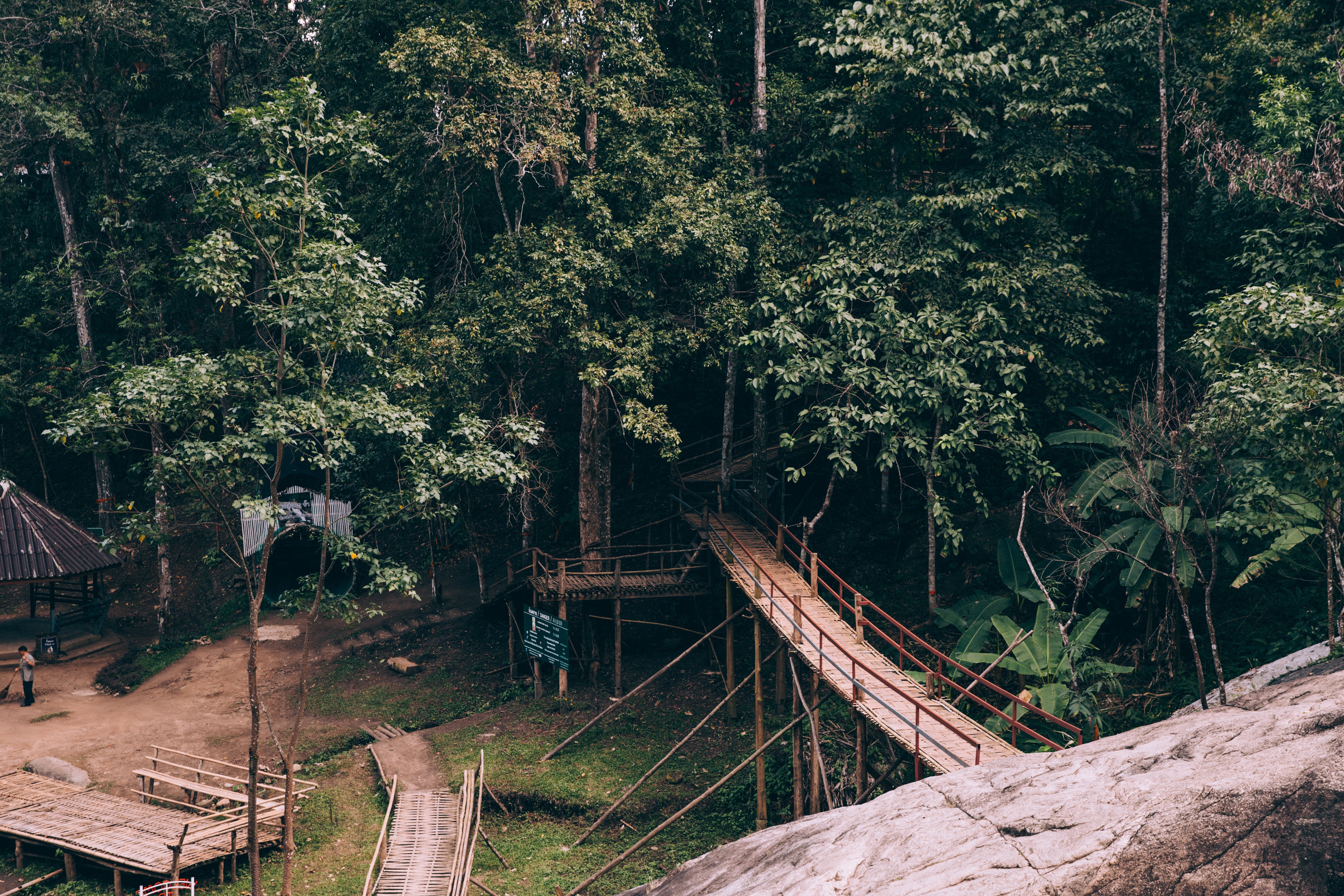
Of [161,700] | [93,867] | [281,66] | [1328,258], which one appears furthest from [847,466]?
[281,66]

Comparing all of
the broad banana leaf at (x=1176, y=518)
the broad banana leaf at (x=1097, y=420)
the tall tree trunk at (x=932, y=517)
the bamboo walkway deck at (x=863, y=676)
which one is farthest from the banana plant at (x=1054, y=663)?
the broad banana leaf at (x=1097, y=420)

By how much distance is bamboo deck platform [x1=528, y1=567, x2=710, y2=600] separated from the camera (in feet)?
63.1

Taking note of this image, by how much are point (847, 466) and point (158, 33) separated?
21.4m

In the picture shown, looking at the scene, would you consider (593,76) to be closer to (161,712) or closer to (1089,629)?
(1089,629)

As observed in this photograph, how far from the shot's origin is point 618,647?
19422 mm

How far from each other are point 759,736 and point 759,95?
1322 centimetres

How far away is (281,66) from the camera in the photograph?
2355 cm

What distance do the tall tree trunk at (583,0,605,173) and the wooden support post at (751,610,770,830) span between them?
994 centimetres

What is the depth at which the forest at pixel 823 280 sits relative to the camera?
45.6ft

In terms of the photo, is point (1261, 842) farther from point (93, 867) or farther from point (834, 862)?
point (93, 867)

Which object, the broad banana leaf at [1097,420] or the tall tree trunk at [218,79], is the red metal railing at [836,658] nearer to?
the broad banana leaf at [1097,420]

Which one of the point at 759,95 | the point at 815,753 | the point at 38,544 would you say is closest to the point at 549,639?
the point at 815,753

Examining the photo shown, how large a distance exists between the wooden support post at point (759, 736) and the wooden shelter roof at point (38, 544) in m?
17.2

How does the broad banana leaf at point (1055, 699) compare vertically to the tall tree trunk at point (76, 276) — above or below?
below
